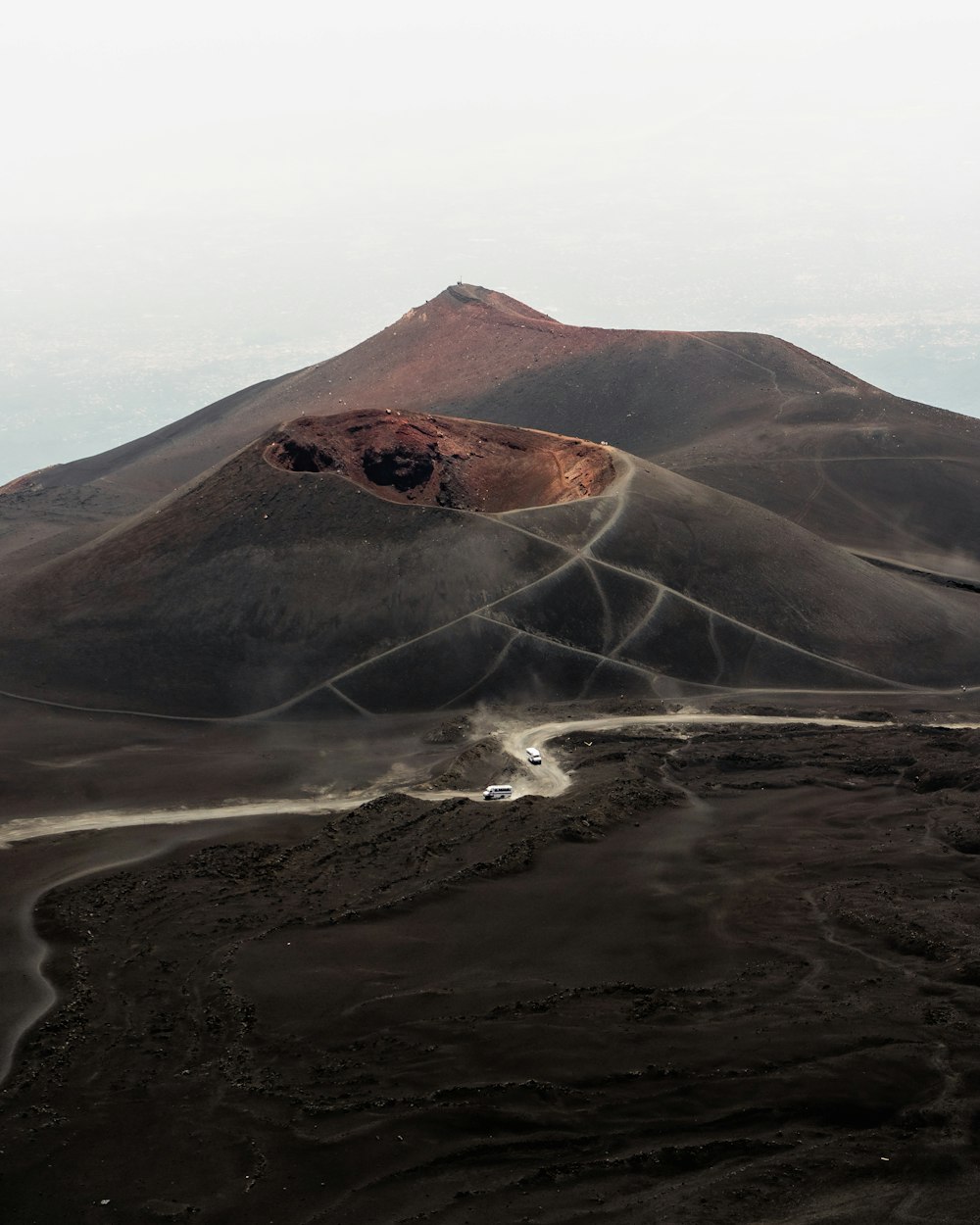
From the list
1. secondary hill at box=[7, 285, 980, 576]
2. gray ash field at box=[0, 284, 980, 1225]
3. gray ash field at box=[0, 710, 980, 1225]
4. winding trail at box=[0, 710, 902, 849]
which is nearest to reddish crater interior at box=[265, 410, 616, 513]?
gray ash field at box=[0, 284, 980, 1225]

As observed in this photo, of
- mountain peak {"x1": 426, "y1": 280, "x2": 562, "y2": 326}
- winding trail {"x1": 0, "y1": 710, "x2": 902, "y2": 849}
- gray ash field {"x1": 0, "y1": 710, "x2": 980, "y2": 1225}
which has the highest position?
mountain peak {"x1": 426, "y1": 280, "x2": 562, "y2": 326}

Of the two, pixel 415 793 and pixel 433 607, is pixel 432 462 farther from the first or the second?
pixel 415 793

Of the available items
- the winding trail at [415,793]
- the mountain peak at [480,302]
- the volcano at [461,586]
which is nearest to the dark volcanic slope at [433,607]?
the volcano at [461,586]

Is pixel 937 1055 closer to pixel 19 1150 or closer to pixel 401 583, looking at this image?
pixel 19 1150

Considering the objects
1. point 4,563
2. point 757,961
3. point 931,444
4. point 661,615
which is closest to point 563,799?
point 757,961

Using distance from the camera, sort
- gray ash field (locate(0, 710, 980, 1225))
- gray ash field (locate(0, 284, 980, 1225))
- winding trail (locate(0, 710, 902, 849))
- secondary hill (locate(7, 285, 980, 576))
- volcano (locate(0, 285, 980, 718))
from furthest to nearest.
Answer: secondary hill (locate(7, 285, 980, 576))
volcano (locate(0, 285, 980, 718))
winding trail (locate(0, 710, 902, 849))
gray ash field (locate(0, 284, 980, 1225))
gray ash field (locate(0, 710, 980, 1225))

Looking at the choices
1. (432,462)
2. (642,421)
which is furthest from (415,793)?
(642,421)

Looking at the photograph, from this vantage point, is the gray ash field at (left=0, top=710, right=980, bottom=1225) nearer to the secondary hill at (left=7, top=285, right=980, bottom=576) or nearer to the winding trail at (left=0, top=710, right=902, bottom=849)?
the winding trail at (left=0, top=710, right=902, bottom=849)
